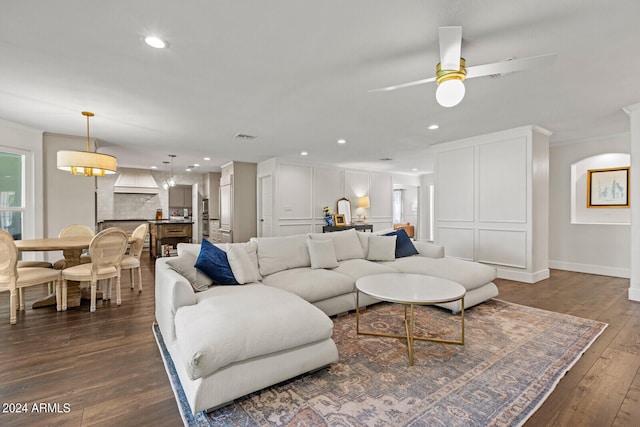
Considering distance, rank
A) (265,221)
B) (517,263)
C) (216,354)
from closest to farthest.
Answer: (216,354)
(517,263)
(265,221)

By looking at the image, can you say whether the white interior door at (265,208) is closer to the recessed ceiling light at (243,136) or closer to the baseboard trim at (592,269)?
the recessed ceiling light at (243,136)

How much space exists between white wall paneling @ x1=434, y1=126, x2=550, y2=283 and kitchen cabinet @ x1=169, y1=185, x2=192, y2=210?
8.59 metres

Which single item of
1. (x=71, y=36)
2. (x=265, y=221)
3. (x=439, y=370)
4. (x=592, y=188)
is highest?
(x=71, y=36)

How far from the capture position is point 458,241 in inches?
211

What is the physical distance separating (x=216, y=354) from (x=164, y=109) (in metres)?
3.30

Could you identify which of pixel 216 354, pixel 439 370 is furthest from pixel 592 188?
pixel 216 354

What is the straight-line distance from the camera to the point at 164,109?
11.9 ft

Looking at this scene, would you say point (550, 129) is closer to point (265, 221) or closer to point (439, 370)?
point (439, 370)

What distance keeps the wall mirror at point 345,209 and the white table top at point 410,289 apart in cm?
535

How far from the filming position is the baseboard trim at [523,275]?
446 cm

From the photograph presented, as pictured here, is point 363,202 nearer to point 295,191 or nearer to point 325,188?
point 325,188

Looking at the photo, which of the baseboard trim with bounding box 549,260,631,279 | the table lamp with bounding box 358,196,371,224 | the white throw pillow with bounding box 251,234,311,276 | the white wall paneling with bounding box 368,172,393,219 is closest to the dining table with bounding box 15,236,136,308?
the white throw pillow with bounding box 251,234,311,276

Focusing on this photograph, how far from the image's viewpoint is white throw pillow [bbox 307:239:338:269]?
3449mm

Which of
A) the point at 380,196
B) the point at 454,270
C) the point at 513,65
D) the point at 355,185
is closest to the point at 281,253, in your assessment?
the point at 454,270
